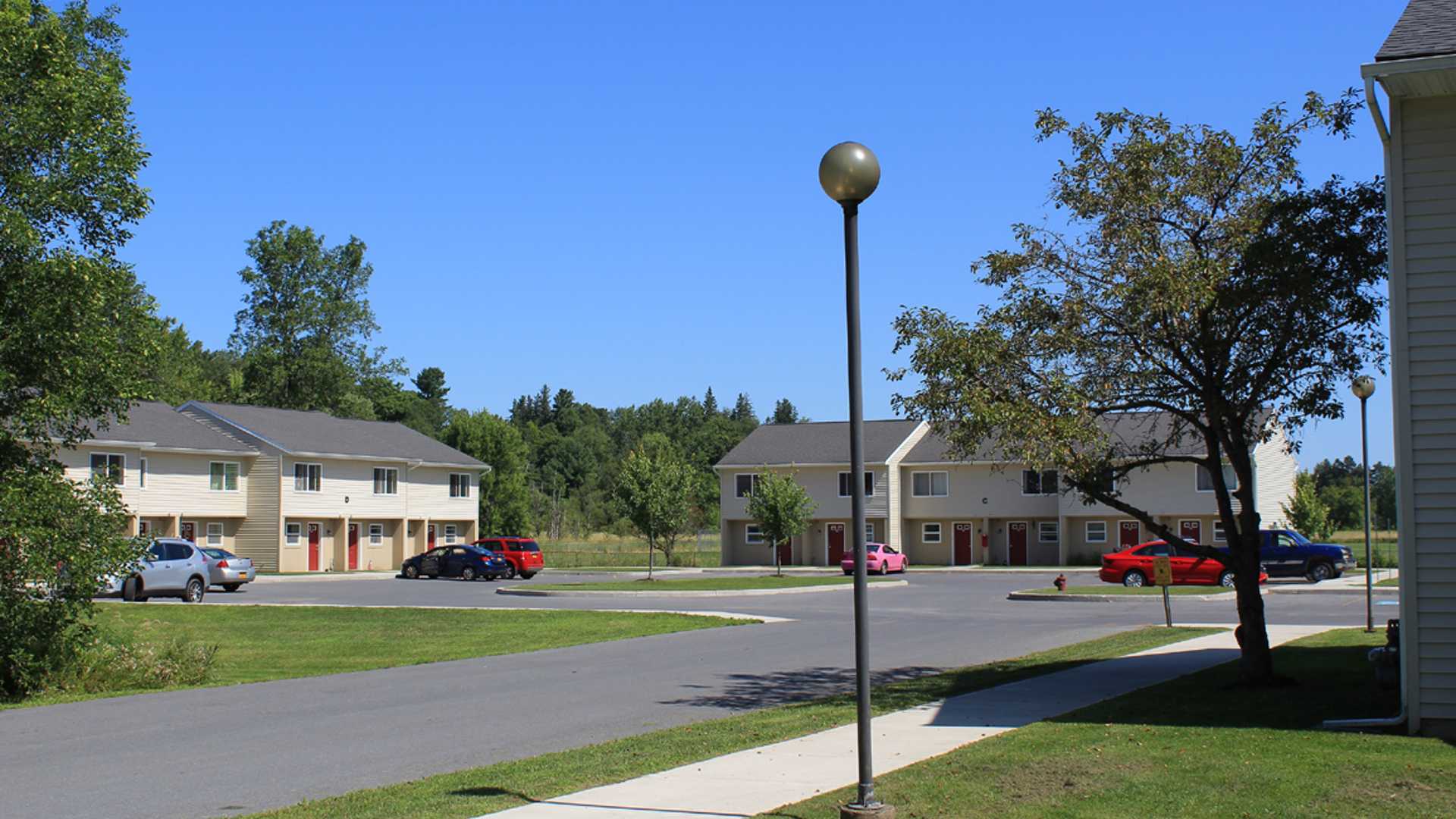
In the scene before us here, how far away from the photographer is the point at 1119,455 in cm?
1579

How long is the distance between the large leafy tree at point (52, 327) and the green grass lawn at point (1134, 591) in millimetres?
25268

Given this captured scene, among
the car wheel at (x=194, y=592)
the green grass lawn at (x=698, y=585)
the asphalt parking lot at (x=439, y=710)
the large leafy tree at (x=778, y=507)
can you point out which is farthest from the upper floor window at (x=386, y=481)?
the asphalt parking lot at (x=439, y=710)

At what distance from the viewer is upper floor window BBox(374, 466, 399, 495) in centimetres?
6138

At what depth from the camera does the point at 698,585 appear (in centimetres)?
3934

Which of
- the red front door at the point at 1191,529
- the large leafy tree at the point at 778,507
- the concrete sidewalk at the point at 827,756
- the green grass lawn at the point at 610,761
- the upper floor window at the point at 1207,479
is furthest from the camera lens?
the red front door at the point at 1191,529

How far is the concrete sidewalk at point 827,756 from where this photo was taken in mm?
8977

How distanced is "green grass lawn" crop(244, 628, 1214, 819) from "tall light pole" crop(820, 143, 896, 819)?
1.85 ft

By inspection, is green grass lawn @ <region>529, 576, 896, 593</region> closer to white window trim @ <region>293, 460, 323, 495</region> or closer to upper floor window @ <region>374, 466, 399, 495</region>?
white window trim @ <region>293, 460, 323, 495</region>

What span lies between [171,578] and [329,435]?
1061 inches

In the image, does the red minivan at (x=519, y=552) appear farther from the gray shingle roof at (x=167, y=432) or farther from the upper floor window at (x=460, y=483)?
the upper floor window at (x=460, y=483)

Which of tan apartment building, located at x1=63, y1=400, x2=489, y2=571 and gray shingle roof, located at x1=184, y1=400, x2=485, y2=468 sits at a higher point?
gray shingle roof, located at x1=184, y1=400, x2=485, y2=468

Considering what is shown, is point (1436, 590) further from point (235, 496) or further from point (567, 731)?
point (235, 496)

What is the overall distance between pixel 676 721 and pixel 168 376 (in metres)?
71.9

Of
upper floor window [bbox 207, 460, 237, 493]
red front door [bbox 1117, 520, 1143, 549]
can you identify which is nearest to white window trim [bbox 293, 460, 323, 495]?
upper floor window [bbox 207, 460, 237, 493]
